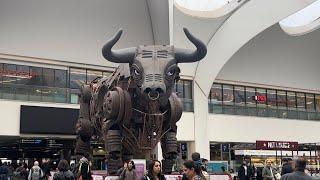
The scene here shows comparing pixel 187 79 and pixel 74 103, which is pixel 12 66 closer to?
pixel 74 103

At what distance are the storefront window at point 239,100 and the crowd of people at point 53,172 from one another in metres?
17.6

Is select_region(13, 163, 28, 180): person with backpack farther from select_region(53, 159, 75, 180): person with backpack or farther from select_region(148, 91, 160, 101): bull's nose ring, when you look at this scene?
select_region(148, 91, 160, 101): bull's nose ring

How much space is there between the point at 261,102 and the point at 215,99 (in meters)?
4.40

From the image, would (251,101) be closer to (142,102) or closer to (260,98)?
(260,98)

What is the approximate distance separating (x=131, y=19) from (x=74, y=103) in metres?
6.46

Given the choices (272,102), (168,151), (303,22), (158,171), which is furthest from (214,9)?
(158,171)

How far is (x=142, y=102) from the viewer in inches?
468

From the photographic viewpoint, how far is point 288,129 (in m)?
37.7

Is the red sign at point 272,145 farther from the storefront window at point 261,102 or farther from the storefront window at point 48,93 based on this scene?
the storefront window at point 48,93

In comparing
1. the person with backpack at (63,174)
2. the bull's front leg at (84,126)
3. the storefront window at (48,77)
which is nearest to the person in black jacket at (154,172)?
the person with backpack at (63,174)

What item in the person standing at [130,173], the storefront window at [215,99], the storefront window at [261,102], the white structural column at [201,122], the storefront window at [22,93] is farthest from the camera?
the storefront window at [261,102]

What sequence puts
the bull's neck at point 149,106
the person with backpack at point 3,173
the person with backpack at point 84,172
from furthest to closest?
1. the person with backpack at point 3,173
2. the person with backpack at point 84,172
3. the bull's neck at point 149,106

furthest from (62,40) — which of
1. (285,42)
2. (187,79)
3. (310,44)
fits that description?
(310,44)

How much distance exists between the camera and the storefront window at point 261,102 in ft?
122
